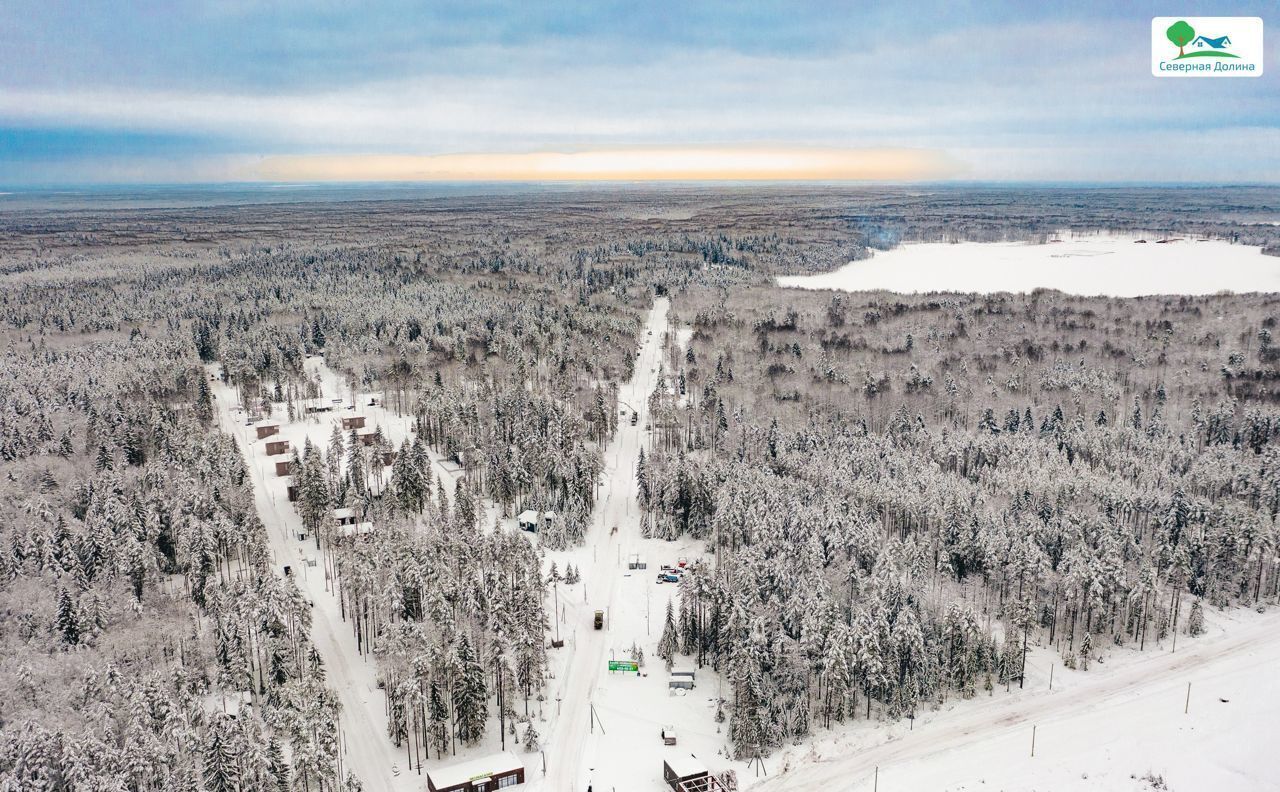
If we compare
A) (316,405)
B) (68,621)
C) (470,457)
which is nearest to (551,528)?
(470,457)

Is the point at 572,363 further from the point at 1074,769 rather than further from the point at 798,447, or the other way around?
the point at 1074,769

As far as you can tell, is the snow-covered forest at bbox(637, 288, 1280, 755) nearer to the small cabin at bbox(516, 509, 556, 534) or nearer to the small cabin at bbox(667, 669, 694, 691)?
the small cabin at bbox(667, 669, 694, 691)

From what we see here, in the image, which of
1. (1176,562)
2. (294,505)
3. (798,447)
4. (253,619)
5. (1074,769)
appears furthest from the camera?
(798,447)

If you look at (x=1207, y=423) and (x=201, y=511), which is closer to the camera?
(x=201, y=511)

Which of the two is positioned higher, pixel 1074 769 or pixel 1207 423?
pixel 1207 423

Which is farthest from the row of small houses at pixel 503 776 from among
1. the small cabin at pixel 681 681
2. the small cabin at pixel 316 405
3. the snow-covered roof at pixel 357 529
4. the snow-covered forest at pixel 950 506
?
the small cabin at pixel 316 405

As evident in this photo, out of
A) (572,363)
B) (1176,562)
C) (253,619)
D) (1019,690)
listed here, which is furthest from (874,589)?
(572,363)

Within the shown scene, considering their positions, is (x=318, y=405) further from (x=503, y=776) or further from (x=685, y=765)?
(x=685, y=765)
